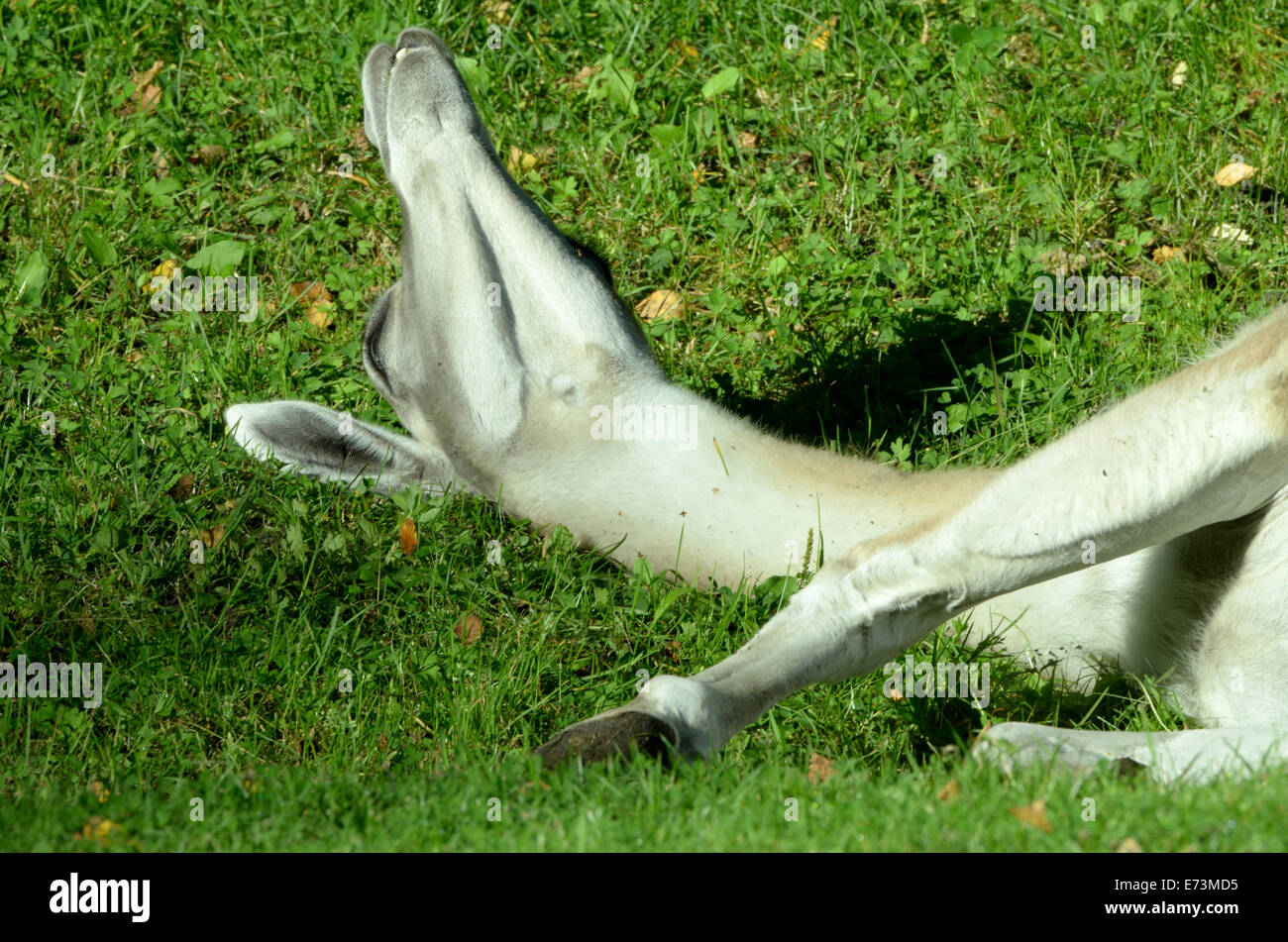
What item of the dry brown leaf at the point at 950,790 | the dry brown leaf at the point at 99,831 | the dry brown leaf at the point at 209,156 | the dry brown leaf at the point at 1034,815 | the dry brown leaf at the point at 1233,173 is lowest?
the dry brown leaf at the point at 1034,815

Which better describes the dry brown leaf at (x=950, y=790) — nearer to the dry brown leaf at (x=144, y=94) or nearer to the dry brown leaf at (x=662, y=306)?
the dry brown leaf at (x=662, y=306)

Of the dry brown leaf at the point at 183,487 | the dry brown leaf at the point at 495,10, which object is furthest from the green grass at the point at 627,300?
the dry brown leaf at the point at 495,10

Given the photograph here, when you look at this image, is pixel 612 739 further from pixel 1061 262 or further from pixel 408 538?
pixel 1061 262

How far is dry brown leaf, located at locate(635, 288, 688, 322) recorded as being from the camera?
231 inches

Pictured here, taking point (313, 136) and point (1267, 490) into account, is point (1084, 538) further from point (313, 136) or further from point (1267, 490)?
point (313, 136)

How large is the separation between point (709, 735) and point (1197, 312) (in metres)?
3.22

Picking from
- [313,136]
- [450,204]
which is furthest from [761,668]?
[313,136]

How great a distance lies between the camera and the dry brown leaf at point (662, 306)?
5.87 m

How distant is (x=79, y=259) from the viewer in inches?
237

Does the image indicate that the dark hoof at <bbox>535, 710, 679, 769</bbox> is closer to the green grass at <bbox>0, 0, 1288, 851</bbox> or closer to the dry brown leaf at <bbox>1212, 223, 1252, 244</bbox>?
the green grass at <bbox>0, 0, 1288, 851</bbox>

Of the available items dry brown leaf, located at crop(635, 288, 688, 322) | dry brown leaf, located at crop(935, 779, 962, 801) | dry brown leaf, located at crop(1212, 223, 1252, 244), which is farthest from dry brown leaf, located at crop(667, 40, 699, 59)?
dry brown leaf, located at crop(935, 779, 962, 801)

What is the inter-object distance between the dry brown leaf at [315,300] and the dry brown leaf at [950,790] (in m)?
3.60

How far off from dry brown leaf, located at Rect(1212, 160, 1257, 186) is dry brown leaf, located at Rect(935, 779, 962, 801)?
12.6 ft
